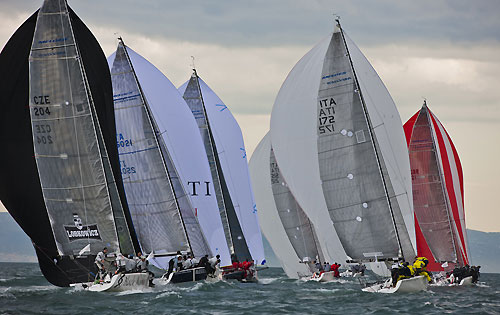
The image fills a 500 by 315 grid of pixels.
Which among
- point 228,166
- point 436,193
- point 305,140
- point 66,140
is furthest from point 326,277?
point 66,140

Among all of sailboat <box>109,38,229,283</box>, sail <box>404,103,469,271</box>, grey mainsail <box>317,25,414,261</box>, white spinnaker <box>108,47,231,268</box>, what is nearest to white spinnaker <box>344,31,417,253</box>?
grey mainsail <box>317,25,414,261</box>

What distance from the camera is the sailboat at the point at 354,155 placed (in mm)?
25922

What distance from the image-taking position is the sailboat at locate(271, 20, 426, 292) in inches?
1021

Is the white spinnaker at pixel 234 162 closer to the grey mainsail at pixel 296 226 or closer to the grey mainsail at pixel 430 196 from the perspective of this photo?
the grey mainsail at pixel 296 226

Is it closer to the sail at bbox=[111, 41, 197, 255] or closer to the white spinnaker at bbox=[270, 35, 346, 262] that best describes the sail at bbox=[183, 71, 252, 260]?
the sail at bbox=[111, 41, 197, 255]

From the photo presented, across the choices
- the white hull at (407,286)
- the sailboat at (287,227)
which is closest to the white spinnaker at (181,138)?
the sailboat at (287,227)

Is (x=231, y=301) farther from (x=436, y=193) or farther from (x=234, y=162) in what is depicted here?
(x=234, y=162)

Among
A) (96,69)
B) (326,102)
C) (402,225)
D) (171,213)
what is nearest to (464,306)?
Result: (402,225)

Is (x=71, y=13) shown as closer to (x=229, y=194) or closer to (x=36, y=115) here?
(x=36, y=115)

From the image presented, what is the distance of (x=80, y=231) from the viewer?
2458cm

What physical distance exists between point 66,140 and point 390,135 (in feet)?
31.8

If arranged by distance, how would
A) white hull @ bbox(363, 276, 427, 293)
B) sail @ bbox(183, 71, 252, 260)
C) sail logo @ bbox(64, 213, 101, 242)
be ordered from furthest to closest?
sail @ bbox(183, 71, 252, 260)
sail logo @ bbox(64, 213, 101, 242)
white hull @ bbox(363, 276, 427, 293)

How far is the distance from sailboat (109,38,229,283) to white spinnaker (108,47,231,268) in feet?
0.27

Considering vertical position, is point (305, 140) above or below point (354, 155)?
above
